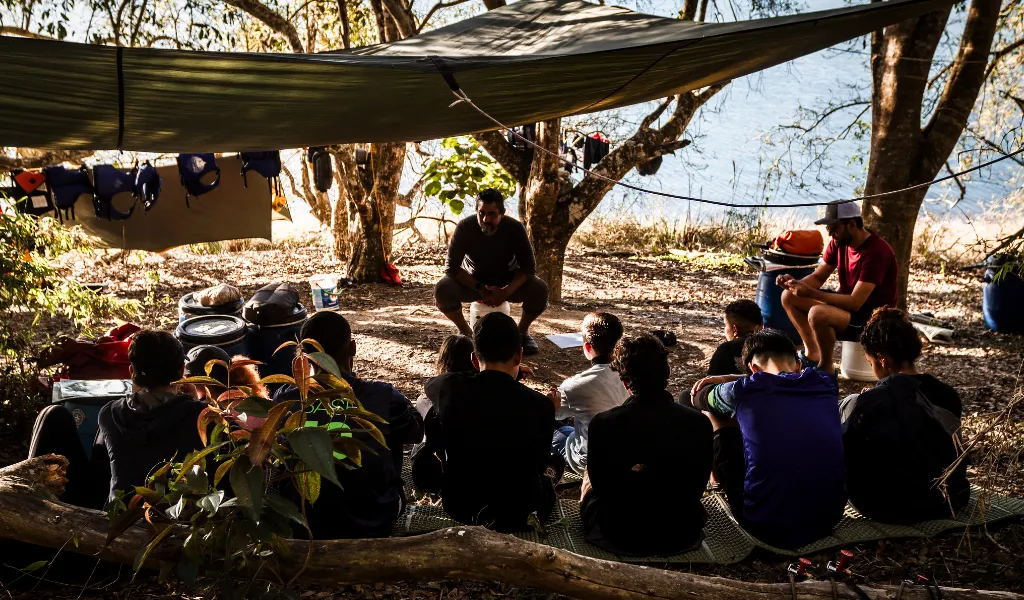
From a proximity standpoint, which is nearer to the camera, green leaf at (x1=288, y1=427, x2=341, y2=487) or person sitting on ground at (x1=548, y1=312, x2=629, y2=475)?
green leaf at (x1=288, y1=427, x2=341, y2=487)

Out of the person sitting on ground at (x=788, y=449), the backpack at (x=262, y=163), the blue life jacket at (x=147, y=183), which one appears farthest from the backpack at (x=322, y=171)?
the person sitting on ground at (x=788, y=449)

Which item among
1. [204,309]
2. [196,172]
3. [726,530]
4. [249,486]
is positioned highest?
[196,172]

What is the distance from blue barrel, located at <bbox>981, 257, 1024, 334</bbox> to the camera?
5125 mm

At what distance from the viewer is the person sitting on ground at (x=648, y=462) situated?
2350mm

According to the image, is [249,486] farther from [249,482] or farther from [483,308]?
[483,308]

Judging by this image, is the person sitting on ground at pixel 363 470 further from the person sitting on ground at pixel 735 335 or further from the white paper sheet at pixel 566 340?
the white paper sheet at pixel 566 340

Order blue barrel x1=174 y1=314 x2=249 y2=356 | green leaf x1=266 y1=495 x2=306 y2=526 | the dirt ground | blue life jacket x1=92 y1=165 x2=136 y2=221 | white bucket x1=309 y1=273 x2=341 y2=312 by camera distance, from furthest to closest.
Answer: blue life jacket x1=92 y1=165 x2=136 y2=221 < white bucket x1=309 y1=273 x2=341 y2=312 < blue barrel x1=174 y1=314 x2=249 y2=356 < the dirt ground < green leaf x1=266 y1=495 x2=306 y2=526

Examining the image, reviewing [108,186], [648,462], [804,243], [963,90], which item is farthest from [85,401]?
[963,90]

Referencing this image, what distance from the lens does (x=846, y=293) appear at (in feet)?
14.1

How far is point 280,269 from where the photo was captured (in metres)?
8.30

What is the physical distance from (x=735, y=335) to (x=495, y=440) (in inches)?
57.8

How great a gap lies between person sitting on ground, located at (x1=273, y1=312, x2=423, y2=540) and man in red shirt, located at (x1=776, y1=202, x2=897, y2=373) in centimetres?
252

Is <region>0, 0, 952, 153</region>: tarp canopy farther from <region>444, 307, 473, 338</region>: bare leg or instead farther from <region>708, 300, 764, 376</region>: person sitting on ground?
<region>444, 307, 473, 338</region>: bare leg

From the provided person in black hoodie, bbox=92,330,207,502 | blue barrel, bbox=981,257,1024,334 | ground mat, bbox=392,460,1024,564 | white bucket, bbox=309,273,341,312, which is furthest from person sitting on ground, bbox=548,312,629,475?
blue barrel, bbox=981,257,1024,334
